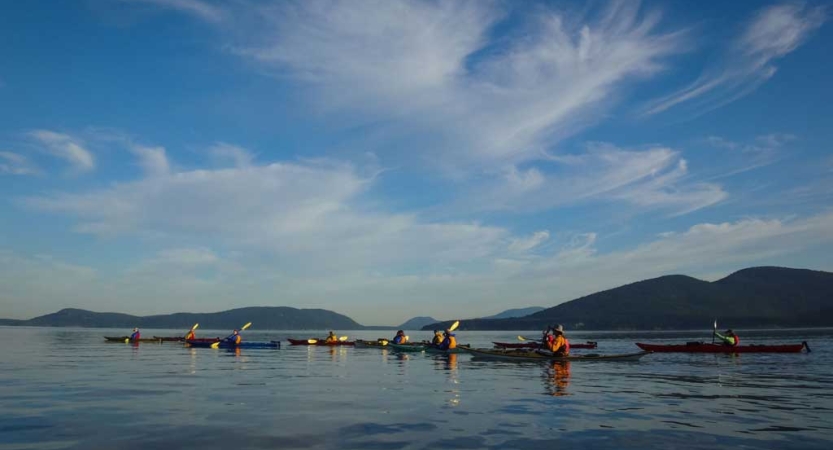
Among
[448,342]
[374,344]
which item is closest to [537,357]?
[448,342]

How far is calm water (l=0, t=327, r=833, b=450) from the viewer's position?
14938 millimetres

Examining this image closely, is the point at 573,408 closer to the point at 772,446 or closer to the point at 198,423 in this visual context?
the point at 772,446

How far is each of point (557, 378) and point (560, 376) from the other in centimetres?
116

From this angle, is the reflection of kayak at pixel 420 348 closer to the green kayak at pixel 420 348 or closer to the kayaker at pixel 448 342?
the green kayak at pixel 420 348

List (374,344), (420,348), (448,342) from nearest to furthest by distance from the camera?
(448,342), (420,348), (374,344)

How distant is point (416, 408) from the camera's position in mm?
20625

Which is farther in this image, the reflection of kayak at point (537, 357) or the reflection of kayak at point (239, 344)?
the reflection of kayak at point (239, 344)

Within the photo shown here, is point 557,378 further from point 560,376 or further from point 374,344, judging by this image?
point 374,344

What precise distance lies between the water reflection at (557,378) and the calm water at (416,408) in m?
0.10

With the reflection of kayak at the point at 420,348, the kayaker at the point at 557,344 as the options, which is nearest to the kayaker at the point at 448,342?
the reflection of kayak at the point at 420,348

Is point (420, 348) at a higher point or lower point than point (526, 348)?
lower

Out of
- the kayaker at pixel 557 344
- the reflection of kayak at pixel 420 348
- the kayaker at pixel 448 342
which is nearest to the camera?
the kayaker at pixel 557 344

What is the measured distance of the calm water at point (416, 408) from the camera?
14.9 meters

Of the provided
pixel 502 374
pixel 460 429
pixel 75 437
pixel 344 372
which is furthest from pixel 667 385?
pixel 75 437
